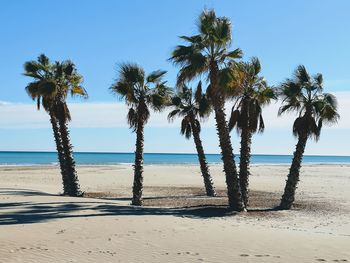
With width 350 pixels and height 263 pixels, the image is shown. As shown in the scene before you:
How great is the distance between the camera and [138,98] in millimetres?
24625

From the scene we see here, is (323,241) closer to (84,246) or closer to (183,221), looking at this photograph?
(183,221)

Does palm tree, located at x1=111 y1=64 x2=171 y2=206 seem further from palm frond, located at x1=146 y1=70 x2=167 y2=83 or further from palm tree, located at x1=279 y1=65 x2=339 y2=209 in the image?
palm tree, located at x1=279 y1=65 x2=339 y2=209

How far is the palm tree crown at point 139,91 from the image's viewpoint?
79.6 feet

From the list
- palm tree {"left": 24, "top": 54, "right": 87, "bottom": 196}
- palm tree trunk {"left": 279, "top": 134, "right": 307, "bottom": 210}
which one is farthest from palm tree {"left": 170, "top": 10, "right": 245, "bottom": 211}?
palm tree {"left": 24, "top": 54, "right": 87, "bottom": 196}

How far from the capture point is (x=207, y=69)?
21.8 m

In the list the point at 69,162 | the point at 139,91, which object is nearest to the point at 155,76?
the point at 139,91

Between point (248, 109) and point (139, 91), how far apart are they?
6.02 metres

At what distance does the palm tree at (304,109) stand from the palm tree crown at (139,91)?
6.69 m

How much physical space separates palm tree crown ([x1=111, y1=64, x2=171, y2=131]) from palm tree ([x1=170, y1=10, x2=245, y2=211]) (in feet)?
10.1

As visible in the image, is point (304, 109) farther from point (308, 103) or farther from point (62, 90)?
point (62, 90)

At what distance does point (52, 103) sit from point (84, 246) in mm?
17276

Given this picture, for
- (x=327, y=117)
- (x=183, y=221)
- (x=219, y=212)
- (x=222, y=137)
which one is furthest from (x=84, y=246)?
(x=327, y=117)

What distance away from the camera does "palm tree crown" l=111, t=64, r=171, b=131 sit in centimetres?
2427

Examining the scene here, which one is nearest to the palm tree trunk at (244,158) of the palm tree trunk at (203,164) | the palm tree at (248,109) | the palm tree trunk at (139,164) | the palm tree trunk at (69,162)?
the palm tree at (248,109)
